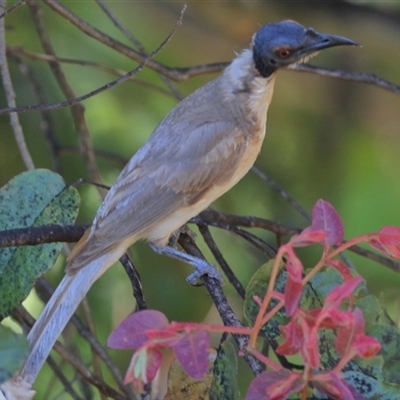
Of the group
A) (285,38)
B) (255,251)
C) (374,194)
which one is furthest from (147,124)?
(285,38)

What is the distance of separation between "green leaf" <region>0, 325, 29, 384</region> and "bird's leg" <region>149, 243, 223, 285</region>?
0.77 m

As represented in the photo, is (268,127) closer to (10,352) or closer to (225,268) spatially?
(225,268)

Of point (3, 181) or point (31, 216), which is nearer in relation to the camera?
point (31, 216)

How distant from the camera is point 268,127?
13.4ft

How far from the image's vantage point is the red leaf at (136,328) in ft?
4.11

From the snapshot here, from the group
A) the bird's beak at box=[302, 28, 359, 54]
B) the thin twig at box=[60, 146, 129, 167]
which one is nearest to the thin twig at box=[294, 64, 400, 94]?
the bird's beak at box=[302, 28, 359, 54]

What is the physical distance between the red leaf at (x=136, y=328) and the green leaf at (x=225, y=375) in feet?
1.36

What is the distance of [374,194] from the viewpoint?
3740 mm

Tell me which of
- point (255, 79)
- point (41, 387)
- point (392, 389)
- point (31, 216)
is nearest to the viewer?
point (392, 389)

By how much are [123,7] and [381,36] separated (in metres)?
1.22

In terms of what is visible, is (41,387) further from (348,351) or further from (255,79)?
(348,351)

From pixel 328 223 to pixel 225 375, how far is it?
457 millimetres

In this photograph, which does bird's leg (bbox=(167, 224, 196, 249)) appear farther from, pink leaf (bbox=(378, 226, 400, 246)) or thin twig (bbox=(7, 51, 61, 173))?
pink leaf (bbox=(378, 226, 400, 246))

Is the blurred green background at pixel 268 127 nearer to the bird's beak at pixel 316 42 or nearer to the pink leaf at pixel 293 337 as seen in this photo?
the bird's beak at pixel 316 42
